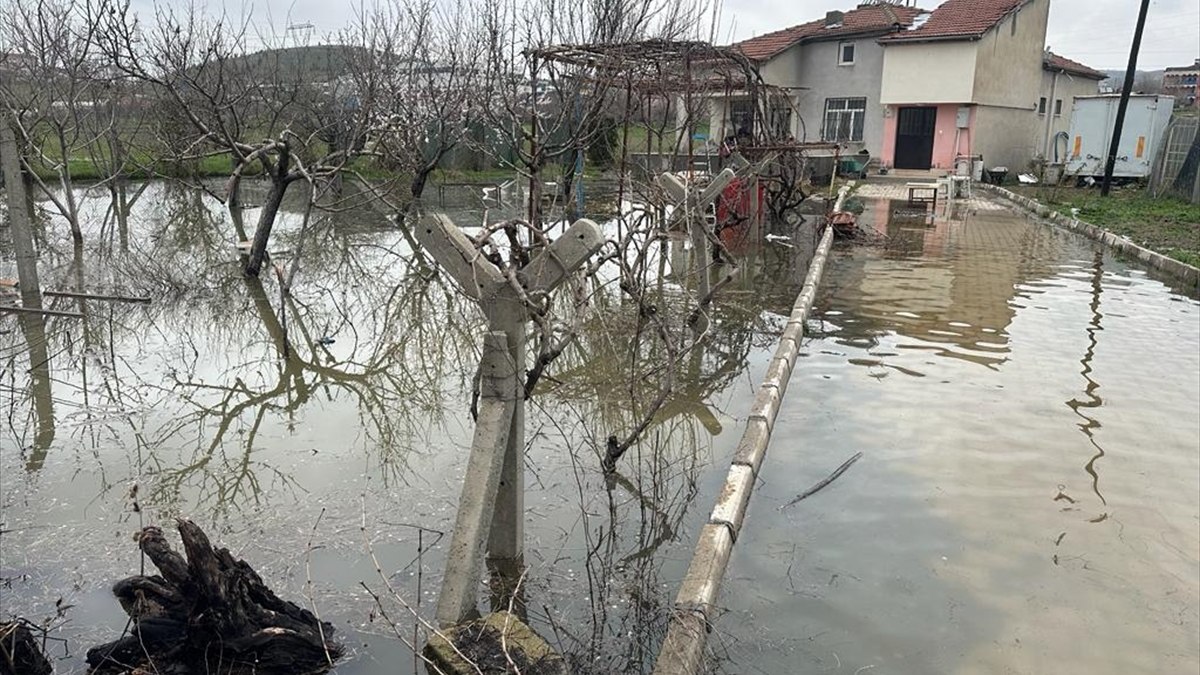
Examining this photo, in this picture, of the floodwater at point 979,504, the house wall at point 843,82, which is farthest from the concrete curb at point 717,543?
the house wall at point 843,82

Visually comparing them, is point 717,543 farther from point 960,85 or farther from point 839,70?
point 839,70

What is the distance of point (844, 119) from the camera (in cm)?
3005

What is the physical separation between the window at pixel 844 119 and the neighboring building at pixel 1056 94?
6.40 m

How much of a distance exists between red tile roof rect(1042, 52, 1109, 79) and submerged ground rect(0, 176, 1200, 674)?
80.0 feet

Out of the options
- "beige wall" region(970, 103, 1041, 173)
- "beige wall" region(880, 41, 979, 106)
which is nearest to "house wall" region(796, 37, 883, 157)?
"beige wall" region(880, 41, 979, 106)

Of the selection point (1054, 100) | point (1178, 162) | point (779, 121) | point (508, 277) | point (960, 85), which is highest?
point (960, 85)

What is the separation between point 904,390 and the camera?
22.2ft

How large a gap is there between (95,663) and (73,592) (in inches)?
30.8

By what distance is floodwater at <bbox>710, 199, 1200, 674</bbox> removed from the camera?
3682mm

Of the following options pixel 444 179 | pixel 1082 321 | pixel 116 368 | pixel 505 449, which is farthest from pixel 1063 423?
pixel 444 179

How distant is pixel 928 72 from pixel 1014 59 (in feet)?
12.6

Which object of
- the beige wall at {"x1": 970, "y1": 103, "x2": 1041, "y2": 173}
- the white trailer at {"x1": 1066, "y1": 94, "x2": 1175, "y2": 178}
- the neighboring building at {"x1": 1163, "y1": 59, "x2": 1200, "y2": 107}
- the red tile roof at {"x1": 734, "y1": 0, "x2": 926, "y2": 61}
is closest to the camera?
the white trailer at {"x1": 1066, "y1": 94, "x2": 1175, "y2": 178}

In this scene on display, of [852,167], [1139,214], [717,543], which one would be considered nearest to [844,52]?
[852,167]

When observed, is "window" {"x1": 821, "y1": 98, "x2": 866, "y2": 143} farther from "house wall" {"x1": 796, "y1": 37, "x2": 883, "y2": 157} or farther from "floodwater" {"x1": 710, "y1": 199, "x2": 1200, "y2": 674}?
"floodwater" {"x1": 710, "y1": 199, "x2": 1200, "y2": 674}
